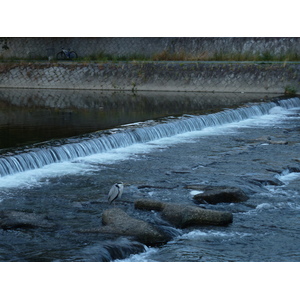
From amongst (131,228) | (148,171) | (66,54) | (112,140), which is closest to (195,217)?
(131,228)

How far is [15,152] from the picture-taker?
1430 cm

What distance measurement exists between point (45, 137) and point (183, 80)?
1637cm

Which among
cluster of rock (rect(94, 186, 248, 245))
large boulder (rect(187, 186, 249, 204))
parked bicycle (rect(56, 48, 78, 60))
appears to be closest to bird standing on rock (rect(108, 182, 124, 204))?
cluster of rock (rect(94, 186, 248, 245))

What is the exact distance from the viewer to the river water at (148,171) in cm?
933

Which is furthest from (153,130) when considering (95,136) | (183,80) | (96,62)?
(96,62)

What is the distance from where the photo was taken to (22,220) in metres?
10.2

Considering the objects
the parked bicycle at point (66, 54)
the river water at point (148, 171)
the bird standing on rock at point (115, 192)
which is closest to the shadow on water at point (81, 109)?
the river water at point (148, 171)

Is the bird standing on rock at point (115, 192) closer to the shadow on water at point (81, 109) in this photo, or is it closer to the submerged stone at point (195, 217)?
the submerged stone at point (195, 217)

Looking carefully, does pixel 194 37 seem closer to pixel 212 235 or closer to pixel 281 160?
pixel 281 160

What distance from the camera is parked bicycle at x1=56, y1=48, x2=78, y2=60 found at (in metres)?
38.6

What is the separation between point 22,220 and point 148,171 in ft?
15.0

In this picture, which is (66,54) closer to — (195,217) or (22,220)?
(22,220)

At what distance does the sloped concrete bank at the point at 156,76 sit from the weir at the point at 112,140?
6501 millimetres

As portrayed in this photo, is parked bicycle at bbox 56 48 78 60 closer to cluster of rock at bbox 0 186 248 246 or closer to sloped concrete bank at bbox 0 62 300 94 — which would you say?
sloped concrete bank at bbox 0 62 300 94
